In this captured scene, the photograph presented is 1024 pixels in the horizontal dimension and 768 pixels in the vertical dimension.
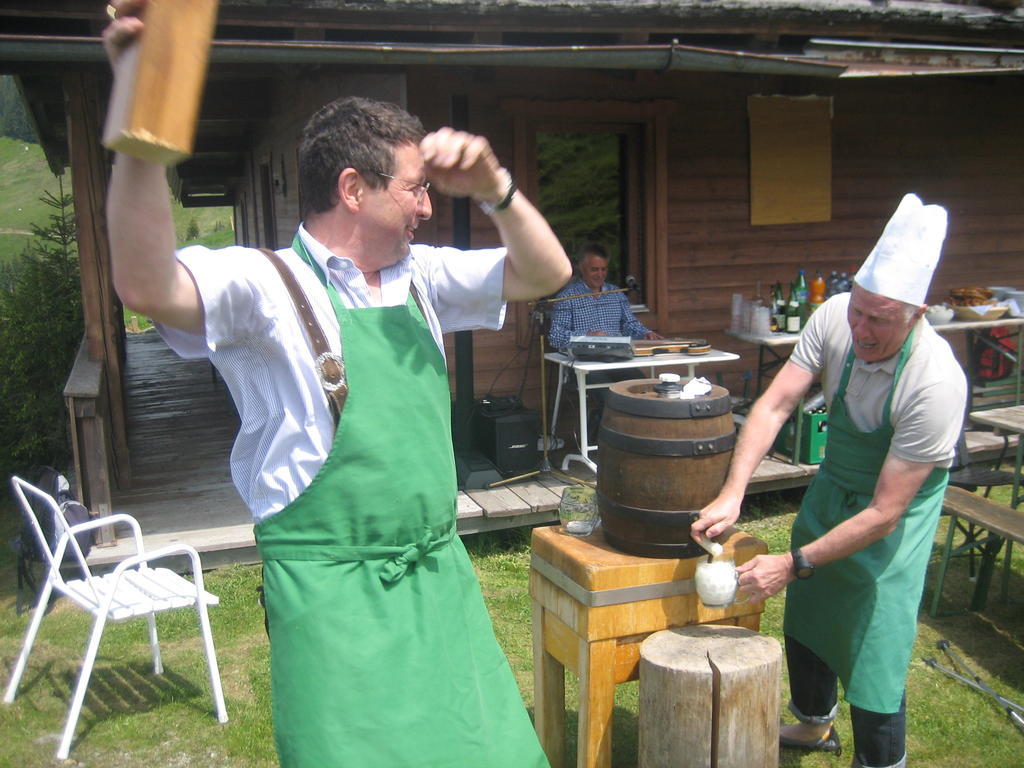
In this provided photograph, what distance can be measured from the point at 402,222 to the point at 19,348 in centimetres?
675

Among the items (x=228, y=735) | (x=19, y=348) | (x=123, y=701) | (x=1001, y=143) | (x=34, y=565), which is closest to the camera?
(x=228, y=735)

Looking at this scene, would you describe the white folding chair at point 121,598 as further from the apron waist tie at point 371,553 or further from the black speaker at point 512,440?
the black speaker at point 512,440

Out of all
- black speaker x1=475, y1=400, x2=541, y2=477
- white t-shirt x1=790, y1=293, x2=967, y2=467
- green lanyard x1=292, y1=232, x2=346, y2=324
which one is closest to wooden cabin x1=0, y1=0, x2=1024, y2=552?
black speaker x1=475, y1=400, x2=541, y2=477

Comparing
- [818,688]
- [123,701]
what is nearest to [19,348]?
[123,701]

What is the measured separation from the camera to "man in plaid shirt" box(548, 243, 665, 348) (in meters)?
6.43

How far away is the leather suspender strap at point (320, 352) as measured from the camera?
178cm

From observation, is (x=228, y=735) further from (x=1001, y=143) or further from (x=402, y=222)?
(x=1001, y=143)

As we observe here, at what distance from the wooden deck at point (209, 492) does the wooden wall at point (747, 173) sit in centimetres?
135

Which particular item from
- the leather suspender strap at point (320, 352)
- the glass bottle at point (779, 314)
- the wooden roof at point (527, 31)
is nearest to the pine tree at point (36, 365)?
the wooden roof at point (527, 31)

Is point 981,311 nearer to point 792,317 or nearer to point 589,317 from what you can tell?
point 792,317

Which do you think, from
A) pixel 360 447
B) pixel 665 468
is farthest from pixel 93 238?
pixel 360 447

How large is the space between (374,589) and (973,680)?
10.9ft

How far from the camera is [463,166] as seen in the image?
1726 mm

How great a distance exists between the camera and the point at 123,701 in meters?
4.02
